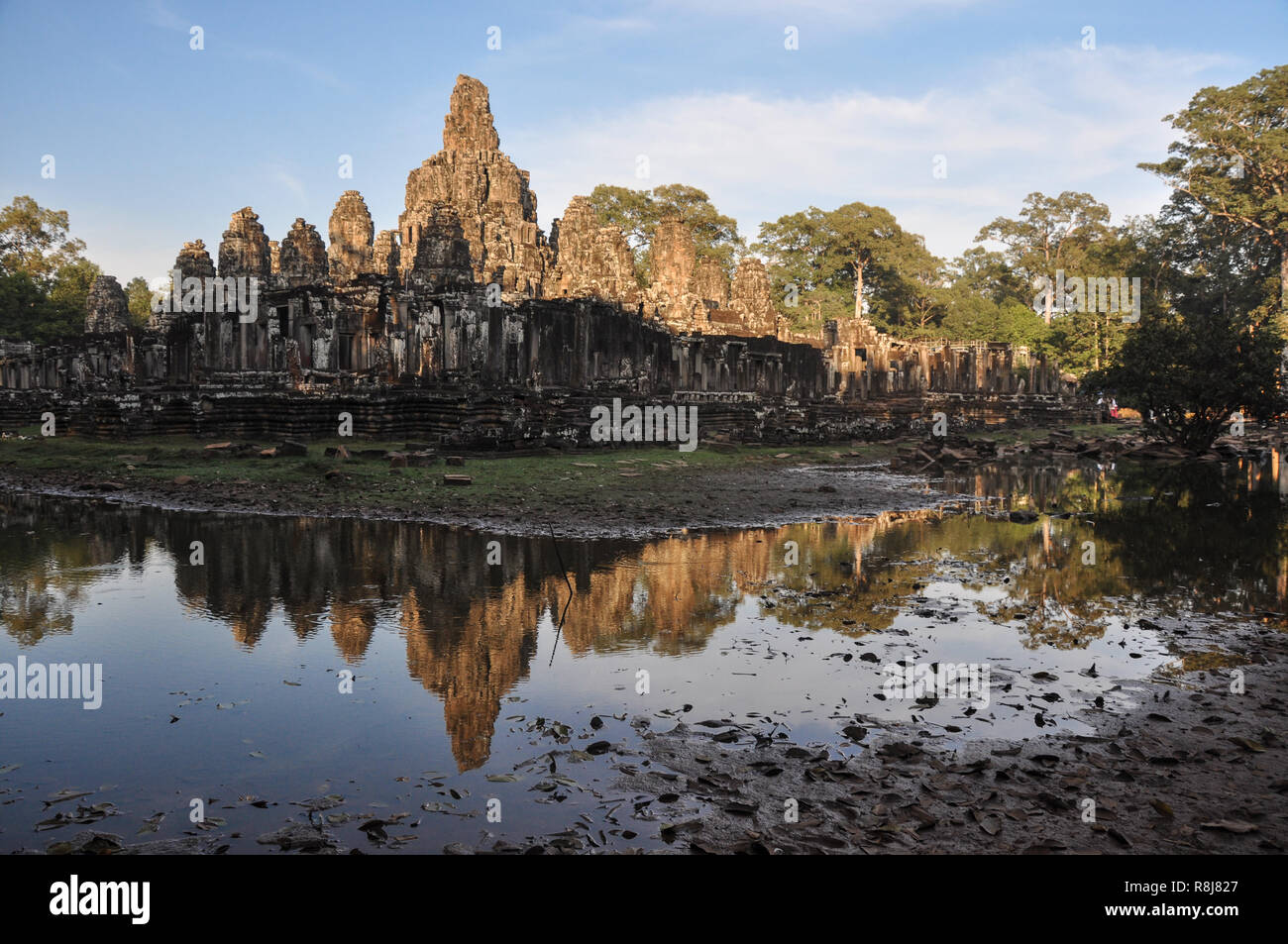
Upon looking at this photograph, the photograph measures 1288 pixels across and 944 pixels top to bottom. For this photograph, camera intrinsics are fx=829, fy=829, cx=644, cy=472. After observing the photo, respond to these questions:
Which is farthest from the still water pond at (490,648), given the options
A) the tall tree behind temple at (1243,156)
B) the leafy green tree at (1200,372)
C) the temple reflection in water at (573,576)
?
the tall tree behind temple at (1243,156)

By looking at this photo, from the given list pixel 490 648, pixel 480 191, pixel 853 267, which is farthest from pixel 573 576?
pixel 853 267

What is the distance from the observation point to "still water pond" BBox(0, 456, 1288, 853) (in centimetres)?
372

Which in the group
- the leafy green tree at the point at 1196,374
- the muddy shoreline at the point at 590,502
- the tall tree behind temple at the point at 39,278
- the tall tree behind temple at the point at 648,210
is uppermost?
the tall tree behind temple at the point at 648,210

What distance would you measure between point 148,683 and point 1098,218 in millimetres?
76088

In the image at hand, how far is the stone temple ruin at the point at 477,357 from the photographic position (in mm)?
21094

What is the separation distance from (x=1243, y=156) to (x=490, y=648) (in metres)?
55.9

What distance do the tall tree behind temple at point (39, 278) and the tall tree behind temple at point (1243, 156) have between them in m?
62.6

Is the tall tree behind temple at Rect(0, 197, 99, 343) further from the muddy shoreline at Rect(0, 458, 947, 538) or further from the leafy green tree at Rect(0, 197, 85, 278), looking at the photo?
the muddy shoreline at Rect(0, 458, 947, 538)

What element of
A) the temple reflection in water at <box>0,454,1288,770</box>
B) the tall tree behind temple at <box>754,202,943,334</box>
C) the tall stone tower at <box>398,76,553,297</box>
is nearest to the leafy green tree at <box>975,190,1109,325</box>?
the tall tree behind temple at <box>754,202,943,334</box>

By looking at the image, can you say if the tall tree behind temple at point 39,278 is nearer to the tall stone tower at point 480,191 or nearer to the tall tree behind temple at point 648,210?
the tall stone tower at point 480,191

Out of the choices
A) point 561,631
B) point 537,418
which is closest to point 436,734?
point 561,631

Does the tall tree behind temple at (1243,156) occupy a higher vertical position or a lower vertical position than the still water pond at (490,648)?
higher

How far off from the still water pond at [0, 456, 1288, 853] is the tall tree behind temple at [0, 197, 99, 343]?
40950mm
